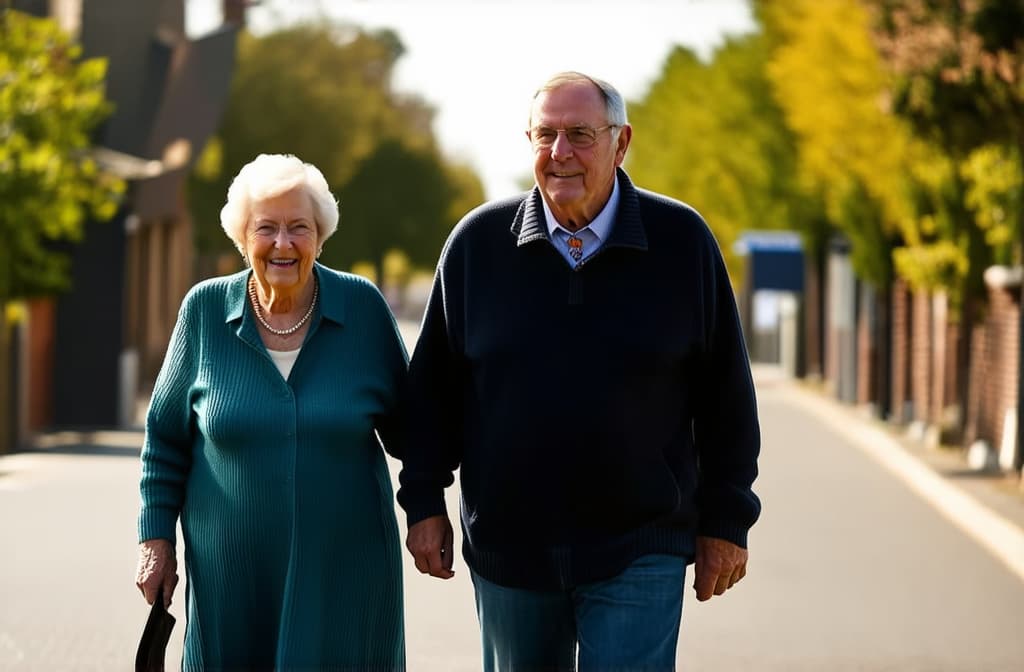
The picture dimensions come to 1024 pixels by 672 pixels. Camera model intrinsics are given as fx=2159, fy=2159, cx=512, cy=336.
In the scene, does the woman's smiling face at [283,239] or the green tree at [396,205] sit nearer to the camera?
the woman's smiling face at [283,239]

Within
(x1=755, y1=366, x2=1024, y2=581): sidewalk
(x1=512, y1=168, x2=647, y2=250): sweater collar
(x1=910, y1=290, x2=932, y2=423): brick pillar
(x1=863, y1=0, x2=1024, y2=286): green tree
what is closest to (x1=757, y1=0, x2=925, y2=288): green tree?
(x1=910, y1=290, x2=932, y2=423): brick pillar

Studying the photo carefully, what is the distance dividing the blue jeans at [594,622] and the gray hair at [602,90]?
1.05 m

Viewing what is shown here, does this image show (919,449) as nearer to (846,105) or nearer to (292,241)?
(846,105)

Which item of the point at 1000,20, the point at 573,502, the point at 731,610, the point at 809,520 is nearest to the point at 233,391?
the point at 573,502

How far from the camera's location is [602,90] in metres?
5.19

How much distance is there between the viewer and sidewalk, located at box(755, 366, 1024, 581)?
14.4 m

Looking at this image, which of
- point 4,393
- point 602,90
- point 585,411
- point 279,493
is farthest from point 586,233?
point 4,393

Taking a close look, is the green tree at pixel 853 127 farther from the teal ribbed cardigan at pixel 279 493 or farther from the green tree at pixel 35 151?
the teal ribbed cardigan at pixel 279 493

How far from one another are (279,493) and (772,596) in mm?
6603

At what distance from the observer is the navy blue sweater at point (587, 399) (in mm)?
5078

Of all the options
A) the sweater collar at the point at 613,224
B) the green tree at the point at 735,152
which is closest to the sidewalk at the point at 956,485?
the sweater collar at the point at 613,224

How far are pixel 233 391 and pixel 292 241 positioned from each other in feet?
1.30

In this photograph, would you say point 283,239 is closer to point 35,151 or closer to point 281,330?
point 281,330

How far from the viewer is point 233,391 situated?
17.4 feet
